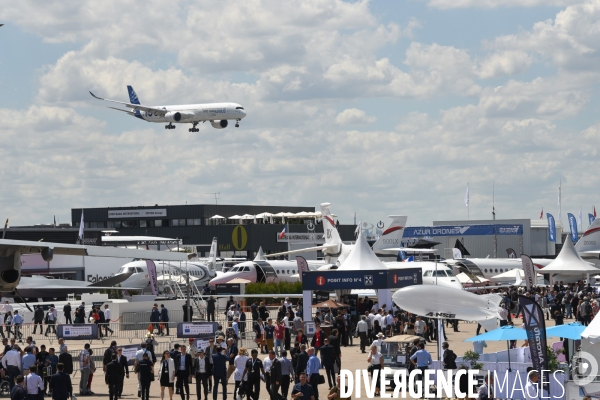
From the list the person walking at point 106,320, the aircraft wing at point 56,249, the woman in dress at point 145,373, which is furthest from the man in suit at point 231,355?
the person walking at point 106,320

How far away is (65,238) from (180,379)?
165 feet

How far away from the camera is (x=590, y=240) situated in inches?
2702

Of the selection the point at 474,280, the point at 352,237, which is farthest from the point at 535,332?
the point at 352,237

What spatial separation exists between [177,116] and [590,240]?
108ft

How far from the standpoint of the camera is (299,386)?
1558 centimetres

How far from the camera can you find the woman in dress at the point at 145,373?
18.8 metres

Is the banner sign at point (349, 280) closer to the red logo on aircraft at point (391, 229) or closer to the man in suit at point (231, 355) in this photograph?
the man in suit at point (231, 355)

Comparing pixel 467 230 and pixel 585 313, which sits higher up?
pixel 467 230

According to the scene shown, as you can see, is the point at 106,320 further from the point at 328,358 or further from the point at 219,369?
the point at 219,369

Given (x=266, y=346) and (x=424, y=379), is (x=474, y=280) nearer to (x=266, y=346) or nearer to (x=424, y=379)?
(x=266, y=346)

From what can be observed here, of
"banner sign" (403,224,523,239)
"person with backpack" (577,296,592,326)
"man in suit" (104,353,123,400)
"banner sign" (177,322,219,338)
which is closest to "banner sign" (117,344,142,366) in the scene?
"man in suit" (104,353,123,400)

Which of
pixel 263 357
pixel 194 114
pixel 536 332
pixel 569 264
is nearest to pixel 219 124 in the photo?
pixel 194 114

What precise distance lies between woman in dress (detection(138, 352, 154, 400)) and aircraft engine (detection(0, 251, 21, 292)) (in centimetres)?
316

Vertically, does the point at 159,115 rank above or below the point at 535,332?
above
